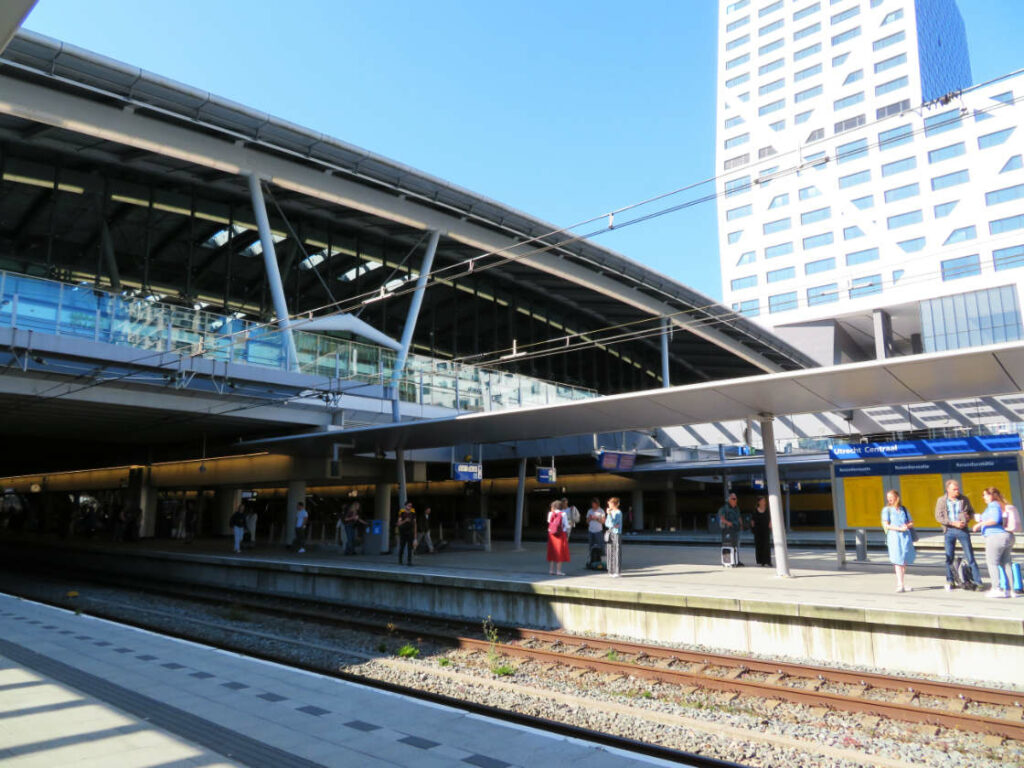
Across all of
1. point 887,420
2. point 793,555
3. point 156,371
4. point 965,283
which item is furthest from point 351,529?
point 965,283

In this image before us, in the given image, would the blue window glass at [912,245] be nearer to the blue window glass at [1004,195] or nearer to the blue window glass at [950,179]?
the blue window glass at [950,179]

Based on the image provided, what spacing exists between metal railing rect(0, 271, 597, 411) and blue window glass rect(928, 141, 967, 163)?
66580mm

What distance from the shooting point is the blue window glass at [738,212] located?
8669cm

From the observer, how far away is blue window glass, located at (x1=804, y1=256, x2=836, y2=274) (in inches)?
3115

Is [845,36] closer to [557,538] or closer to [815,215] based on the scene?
[815,215]

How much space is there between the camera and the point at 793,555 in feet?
62.7

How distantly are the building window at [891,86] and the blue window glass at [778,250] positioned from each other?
19614mm

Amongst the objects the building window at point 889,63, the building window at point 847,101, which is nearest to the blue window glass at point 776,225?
the building window at point 847,101

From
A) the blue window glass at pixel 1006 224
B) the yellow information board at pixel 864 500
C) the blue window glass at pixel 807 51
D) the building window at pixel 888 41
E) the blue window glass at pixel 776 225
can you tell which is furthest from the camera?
the blue window glass at pixel 807 51

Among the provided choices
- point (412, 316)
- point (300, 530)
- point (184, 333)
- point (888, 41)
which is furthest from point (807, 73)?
point (184, 333)

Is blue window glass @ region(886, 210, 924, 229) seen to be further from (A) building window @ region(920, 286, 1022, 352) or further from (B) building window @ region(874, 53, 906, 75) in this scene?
(B) building window @ region(874, 53, 906, 75)

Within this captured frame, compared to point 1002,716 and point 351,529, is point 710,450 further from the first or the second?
point 1002,716

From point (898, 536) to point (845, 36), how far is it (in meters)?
92.6

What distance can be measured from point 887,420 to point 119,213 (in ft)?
Result: 117
